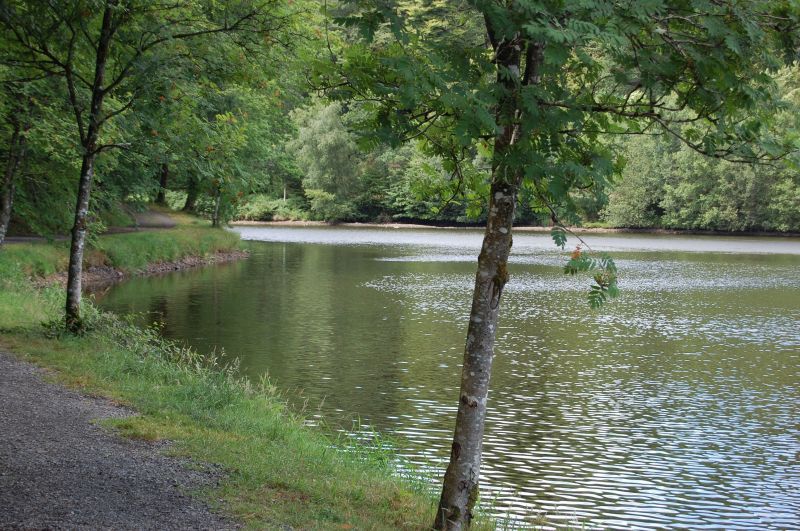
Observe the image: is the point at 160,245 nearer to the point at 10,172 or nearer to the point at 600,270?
the point at 10,172

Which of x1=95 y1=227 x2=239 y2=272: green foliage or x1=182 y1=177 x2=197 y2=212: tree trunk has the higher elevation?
x1=182 y1=177 x2=197 y2=212: tree trunk

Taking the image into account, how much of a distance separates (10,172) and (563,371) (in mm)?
14362

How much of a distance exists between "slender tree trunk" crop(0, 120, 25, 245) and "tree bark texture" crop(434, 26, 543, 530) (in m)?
14.5

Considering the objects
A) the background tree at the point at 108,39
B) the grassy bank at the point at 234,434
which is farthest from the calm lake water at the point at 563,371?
the background tree at the point at 108,39

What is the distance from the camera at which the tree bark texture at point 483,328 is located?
22.2ft

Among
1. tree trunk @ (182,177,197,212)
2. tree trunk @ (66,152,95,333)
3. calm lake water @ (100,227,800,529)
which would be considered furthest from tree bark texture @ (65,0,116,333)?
tree trunk @ (182,177,197,212)

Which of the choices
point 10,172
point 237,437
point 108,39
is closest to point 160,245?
point 10,172

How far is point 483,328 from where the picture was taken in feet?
23.0

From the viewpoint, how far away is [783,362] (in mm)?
20703

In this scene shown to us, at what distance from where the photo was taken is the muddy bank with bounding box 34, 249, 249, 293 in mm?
27141

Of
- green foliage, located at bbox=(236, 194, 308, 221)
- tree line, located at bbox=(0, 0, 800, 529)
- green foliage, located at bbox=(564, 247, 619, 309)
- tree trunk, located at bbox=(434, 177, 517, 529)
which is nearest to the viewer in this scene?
tree line, located at bbox=(0, 0, 800, 529)

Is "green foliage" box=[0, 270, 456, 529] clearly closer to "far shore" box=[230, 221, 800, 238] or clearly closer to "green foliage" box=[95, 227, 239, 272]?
"green foliage" box=[95, 227, 239, 272]

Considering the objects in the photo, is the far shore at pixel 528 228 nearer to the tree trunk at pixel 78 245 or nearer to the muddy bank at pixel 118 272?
the muddy bank at pixel 118 272

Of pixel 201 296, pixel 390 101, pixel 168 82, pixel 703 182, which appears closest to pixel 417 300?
pixel 201 296
